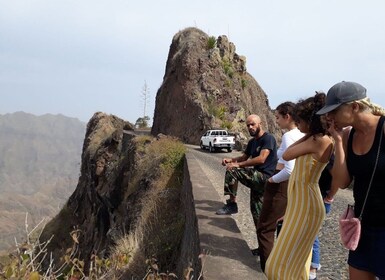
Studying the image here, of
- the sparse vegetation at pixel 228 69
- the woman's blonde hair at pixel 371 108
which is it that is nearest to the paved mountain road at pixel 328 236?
the woman's blonde hair at pixel 371 108

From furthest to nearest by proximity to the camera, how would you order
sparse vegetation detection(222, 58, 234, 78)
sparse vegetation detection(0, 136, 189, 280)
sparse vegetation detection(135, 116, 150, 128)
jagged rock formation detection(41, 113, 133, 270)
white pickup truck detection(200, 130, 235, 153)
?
sparse vegetation detection(135, 116, 150, 128), sparse vegetation detection(222, 58, 234, 78), white pickup truck detection(200, 130, 235, 153), jagged rock formation detection(41, 113, 133, 270), sparse vegetation detection(0, 136, 189, 280)

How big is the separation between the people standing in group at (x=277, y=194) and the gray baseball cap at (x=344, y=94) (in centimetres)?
173

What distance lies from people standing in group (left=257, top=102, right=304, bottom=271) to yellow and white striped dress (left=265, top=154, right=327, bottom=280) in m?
1.03

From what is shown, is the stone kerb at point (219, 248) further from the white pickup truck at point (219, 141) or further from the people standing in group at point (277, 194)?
the white pickup truck at point (219, 141)

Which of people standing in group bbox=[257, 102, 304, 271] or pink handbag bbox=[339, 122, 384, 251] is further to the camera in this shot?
people standing in group bbox=[257, 102, 304, 271]

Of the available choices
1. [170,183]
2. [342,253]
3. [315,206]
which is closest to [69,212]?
[170,183]

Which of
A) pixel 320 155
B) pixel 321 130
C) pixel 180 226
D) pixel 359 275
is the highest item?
pixel 321 130

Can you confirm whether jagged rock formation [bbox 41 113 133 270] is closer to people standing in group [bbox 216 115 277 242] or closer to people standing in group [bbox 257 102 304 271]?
people standing in group [bbox 216 115 277 242]

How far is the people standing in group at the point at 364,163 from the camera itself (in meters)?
2.54

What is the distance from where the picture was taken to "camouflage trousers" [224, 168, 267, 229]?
5207mm

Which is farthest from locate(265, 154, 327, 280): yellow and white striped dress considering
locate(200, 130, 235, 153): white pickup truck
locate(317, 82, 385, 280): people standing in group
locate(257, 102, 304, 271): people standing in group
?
locate(200, 130, 235, 153): white pickup truck

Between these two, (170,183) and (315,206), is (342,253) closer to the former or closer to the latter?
(315,206)

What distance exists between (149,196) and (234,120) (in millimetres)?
20752

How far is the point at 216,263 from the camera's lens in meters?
4.18
